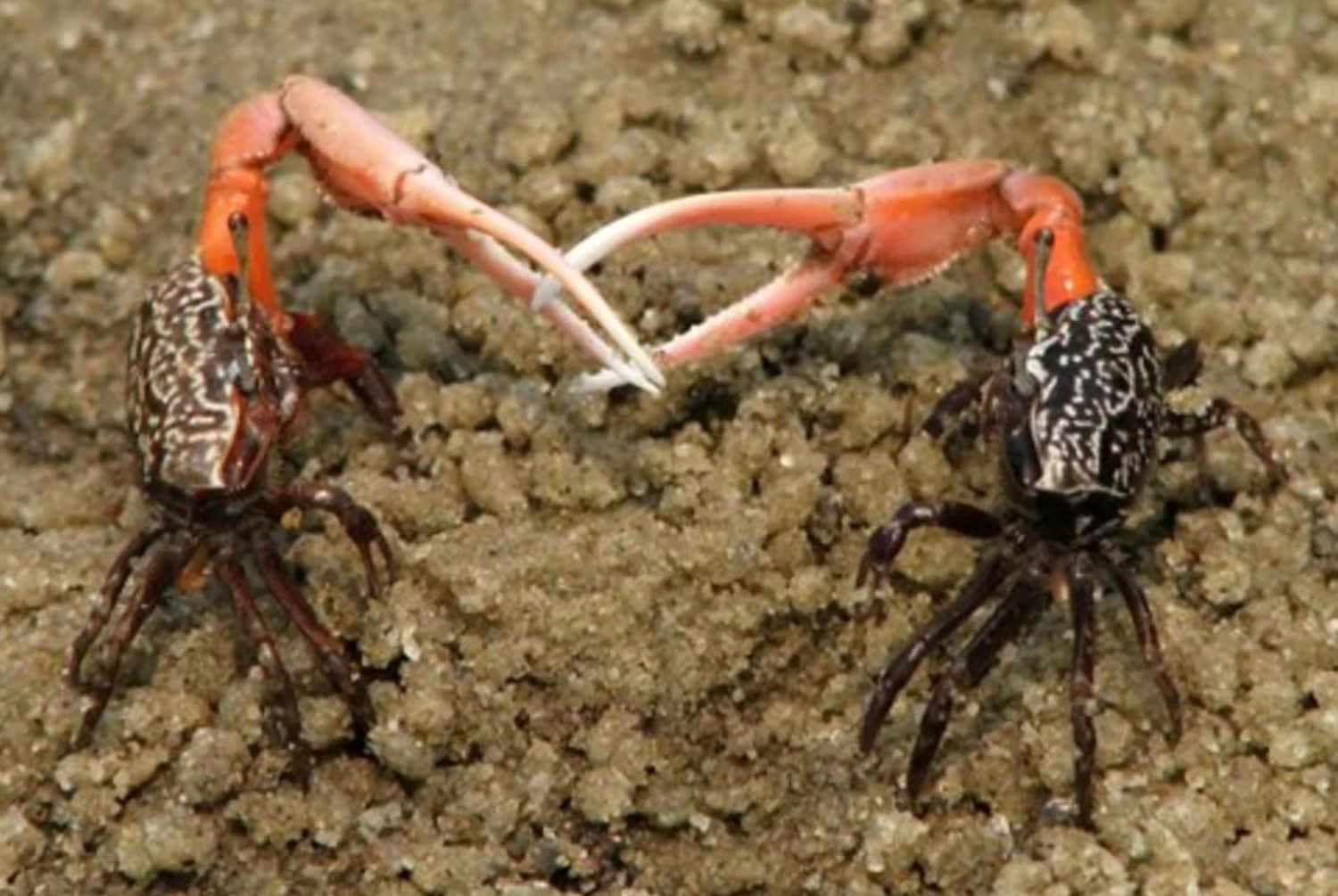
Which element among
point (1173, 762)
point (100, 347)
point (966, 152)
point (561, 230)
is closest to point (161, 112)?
point (100, 347)

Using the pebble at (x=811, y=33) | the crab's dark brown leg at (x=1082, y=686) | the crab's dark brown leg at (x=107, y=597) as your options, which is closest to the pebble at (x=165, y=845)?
the crab's dark brown leg at (x=107, y=597)

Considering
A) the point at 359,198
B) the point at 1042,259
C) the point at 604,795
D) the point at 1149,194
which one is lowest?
the point at 604,795

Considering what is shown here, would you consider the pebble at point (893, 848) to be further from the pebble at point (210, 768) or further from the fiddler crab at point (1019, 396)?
the pebble at point (210, 768)

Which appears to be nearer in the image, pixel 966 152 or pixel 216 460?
pixel 216 460

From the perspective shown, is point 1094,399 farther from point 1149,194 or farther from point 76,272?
point 76,272

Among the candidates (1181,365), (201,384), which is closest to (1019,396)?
(1181,365)

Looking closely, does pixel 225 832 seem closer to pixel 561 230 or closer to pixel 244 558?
pixel 244 558
